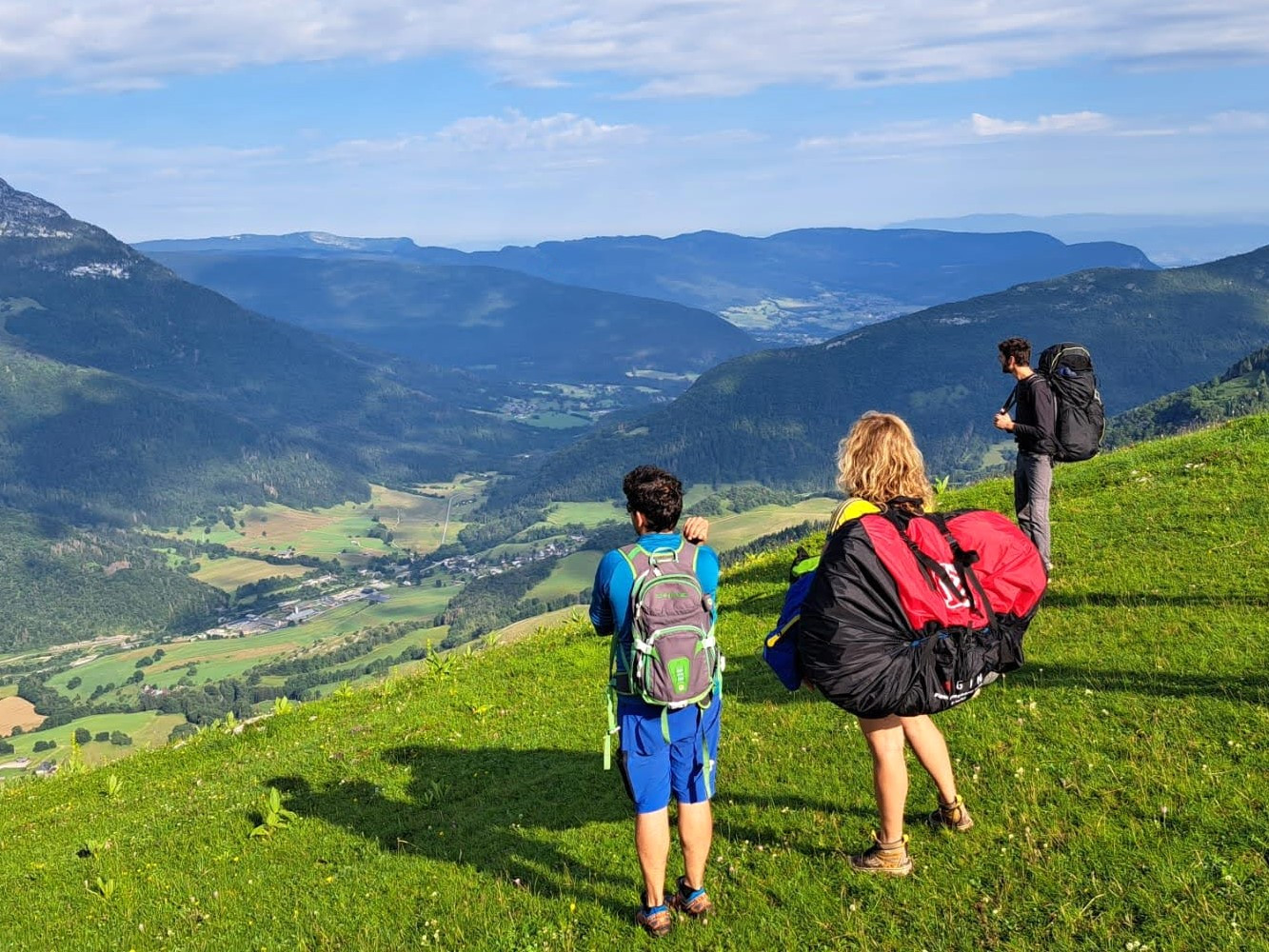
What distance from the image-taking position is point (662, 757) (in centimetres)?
756

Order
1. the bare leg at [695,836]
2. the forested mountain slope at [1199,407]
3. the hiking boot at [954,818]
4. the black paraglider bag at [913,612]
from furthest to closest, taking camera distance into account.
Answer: the forested mountain slope at [1199,407]
the hiking boot at [954,818]
the bare leg at [695,836]
the black paraglider bag at [913,612]

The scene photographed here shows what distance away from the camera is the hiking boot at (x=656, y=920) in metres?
7.77

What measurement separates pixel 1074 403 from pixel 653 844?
9.12 meters

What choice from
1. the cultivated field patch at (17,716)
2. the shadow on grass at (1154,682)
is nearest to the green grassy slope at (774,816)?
the shadow on grass at (1154,682)

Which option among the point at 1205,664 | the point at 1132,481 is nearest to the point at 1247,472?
the point at 1132,481

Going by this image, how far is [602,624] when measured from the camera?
25.3 feet

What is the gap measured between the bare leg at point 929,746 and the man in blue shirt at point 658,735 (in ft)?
5.30

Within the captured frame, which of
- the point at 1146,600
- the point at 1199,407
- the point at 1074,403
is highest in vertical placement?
the point at 1074,403

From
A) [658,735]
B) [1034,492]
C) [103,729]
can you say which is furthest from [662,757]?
[103,729]

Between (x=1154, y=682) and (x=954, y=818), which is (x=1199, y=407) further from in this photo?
(x=954, y=818)

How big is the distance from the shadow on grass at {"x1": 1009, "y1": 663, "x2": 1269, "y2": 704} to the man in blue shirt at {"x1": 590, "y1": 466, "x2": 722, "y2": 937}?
576 cm

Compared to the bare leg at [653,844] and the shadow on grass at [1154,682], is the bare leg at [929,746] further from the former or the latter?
the shadow on grass at [1154,682]

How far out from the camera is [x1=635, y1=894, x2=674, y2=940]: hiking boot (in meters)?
7.77

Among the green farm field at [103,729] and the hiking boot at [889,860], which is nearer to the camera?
the hiking boot at [889,860]
